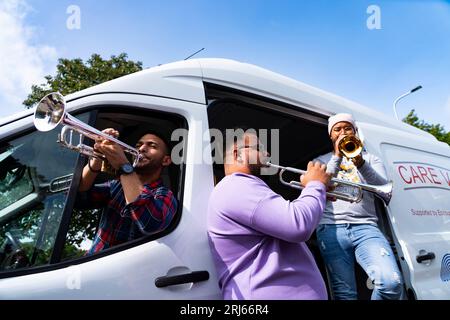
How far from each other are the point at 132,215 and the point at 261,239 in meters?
0.72

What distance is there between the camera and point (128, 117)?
2102 millimetres

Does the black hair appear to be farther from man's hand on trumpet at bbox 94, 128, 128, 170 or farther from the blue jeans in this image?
→ the blue jeans

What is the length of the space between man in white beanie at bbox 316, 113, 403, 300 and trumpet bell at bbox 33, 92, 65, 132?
71.7 inches

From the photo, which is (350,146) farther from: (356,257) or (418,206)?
(418,206)

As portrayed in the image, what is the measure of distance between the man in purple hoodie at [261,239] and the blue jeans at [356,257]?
725 mm

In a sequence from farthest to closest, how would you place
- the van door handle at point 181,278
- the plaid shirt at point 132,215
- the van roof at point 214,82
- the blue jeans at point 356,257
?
the blue jeans at point 356,257 < the van roof at point 214,82 < the plaid shirt at point 132,215 < the van door handle at point 181,278

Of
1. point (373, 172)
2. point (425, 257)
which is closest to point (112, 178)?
point (373, 172)

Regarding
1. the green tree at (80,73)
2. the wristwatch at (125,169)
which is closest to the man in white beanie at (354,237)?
the wristwatch at (125,169)

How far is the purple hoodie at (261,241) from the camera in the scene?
176cm

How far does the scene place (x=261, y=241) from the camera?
6.12 ft

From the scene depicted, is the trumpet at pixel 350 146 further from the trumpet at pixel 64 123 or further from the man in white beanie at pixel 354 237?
the trumpet at pixel 64 123

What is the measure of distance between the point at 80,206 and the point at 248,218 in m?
0.92

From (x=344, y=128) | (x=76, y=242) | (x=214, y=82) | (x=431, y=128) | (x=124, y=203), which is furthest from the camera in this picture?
(x=431, y=128)
